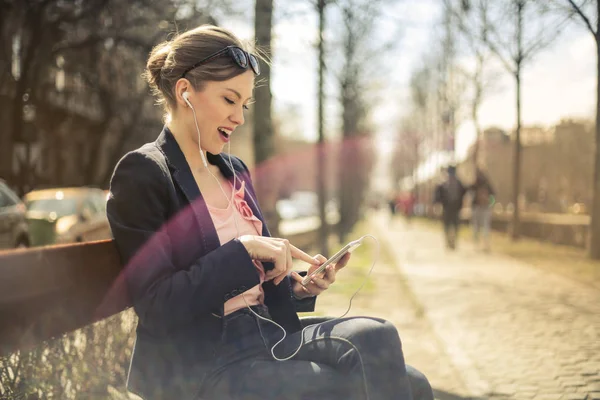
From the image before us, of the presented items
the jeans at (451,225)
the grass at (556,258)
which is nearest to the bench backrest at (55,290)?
the grass at (556,258)

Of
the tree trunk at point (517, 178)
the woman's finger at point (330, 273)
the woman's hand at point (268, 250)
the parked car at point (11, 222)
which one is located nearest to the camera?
the woman's hand at point (268, 250)

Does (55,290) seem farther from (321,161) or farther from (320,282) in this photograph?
(321,161)

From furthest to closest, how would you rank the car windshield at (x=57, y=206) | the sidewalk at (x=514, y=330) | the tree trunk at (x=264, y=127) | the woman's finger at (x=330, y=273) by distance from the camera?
the car windshield at (x=57, y=206) < the tree trunk at (x=264, y=127) < the sidewalk at (x=514, y=330) < the woman's finger at (x=330, y=273)

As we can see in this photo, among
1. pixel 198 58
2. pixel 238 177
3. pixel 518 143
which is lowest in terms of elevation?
pixel 238 177

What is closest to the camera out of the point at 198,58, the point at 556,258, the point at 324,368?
the point at 324,368

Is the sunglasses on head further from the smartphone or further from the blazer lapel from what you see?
the smartphone

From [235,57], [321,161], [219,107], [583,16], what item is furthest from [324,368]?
[321,161]

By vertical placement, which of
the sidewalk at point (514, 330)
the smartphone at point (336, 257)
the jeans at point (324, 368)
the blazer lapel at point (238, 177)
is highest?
the blazer lapel at point (238, 177)

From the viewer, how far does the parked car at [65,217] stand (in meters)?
14.3

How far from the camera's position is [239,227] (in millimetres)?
2510

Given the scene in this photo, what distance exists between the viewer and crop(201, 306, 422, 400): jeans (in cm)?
203

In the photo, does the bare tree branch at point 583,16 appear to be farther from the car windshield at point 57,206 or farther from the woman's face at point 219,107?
the woman's face at point 219,107

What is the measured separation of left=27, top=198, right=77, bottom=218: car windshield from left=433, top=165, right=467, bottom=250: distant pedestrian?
9078mm

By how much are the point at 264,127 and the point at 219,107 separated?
725 cm
